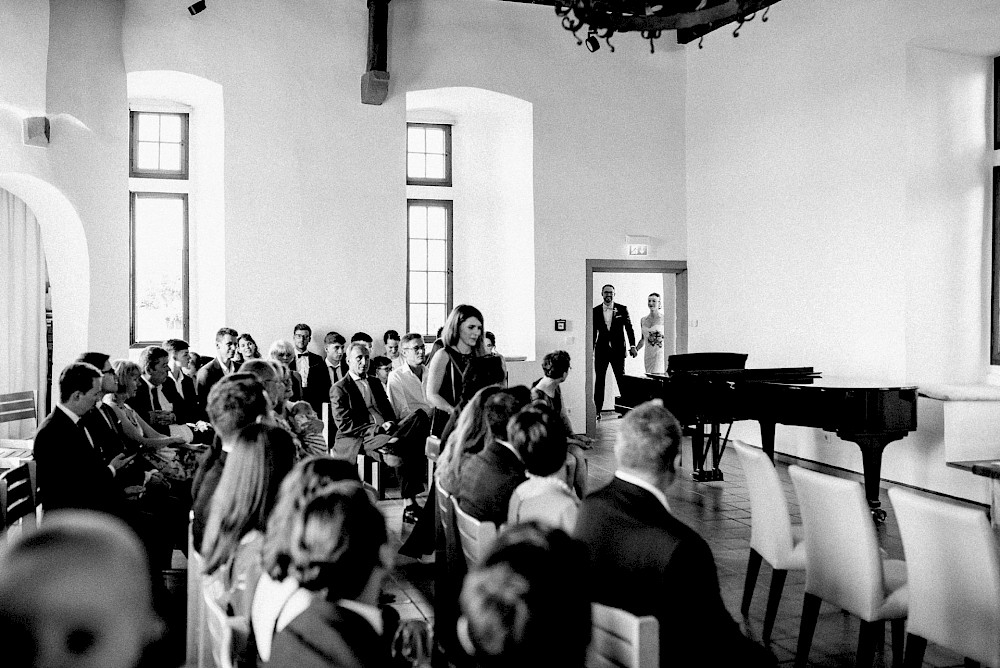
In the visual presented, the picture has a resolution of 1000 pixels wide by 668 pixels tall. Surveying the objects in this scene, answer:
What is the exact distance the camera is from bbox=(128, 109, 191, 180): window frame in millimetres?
10773

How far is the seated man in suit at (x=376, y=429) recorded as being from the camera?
242 inches

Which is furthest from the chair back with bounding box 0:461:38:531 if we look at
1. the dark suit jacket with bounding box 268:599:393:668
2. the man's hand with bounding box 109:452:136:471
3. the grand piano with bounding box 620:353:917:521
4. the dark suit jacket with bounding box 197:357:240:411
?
the grand piano with bounding box 620:353:917:521

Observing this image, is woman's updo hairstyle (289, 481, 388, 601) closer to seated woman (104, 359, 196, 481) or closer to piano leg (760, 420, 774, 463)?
seated woman (104, 359, 196, 481)

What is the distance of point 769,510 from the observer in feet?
13.9

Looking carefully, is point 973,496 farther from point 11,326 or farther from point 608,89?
point 11,326

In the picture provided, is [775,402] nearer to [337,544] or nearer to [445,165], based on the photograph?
[337,544]

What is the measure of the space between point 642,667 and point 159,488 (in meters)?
3.68

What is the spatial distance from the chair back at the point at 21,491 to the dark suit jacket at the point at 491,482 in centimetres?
196

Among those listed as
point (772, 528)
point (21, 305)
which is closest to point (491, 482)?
point (772, 528)

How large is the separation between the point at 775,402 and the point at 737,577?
2213 mm

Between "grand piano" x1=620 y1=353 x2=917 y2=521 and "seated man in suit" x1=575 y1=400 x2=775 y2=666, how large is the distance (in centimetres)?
429

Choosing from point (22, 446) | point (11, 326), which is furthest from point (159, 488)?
point (11, 326)

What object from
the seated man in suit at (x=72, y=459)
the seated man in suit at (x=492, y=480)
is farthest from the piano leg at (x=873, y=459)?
the seated man in suit at (x=72, y=459)

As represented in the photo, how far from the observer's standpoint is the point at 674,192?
37.6ft
